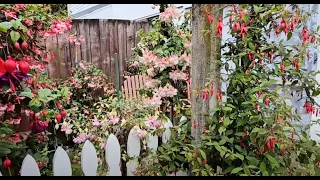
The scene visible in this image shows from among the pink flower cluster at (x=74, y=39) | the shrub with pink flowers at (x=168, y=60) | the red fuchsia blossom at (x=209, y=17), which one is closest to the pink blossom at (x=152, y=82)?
the shrub with pink flowers at (x=168, y=60)

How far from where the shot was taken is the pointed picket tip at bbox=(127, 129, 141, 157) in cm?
128

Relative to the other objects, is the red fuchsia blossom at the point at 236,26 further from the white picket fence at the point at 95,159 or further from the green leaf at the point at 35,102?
the green leaf at the point at 35,102

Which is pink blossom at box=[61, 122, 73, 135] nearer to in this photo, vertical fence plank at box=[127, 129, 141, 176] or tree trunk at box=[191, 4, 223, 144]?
vertical fence plank at box=[127, 129, 141, 176]

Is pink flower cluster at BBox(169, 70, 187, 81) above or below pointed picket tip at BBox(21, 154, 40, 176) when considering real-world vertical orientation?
above

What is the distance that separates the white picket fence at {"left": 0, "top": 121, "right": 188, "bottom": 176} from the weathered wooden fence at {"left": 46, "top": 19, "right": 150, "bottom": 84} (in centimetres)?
171

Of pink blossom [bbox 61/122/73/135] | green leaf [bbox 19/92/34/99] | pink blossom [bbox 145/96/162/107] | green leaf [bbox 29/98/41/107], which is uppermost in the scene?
green leaf [bbox 19/92/34/99]

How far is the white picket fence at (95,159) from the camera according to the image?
1024 millimetres

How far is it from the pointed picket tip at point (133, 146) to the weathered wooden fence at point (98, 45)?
1696mm

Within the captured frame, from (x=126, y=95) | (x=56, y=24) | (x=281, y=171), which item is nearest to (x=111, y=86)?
(x=126, y=95)

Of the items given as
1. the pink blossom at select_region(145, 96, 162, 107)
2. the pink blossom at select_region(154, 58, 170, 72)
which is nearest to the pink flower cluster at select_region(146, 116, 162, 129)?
the pink blossom at select_region(145, 96, 162, 107)

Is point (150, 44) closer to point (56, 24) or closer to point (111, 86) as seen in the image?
point (56, 24)

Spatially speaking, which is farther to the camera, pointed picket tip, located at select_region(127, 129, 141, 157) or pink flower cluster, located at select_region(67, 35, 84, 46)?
pink flower cluster, located at select_region(67, 35, 84, 46)

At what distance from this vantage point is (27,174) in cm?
101

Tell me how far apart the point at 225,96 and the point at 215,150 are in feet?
0.82
